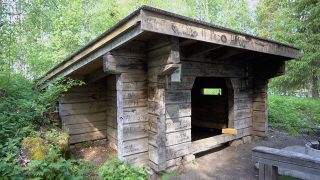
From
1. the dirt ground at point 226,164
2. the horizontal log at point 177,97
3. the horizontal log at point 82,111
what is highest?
the horizontal log at point 177,97

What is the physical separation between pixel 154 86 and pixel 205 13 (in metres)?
17.7

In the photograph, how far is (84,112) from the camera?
598 centimetres

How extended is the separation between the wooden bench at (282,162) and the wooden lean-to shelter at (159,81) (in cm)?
155

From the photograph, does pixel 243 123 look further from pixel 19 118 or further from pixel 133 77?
pixel 19 118

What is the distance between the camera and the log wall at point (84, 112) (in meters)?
5.72

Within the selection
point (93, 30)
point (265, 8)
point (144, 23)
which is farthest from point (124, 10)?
point (144, 23)

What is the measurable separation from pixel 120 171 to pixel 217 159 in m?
2.24

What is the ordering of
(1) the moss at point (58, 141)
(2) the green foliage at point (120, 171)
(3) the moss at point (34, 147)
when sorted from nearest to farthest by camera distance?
(3) the moss at point (34, 147) < (2) the green foliage at point (120, 171) < (1) the moss at point (58, 141)

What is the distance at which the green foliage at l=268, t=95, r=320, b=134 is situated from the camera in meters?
8.24

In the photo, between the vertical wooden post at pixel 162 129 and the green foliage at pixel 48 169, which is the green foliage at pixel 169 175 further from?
the green foliage at pixel 48 169

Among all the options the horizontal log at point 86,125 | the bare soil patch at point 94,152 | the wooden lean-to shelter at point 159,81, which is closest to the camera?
the wooden lean-to shelter at point 159,81

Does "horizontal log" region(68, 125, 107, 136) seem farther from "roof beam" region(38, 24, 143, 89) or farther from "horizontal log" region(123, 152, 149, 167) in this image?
"horizontal log" region(123, 152, 149, 167)

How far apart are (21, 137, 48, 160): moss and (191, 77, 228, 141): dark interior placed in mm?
4416

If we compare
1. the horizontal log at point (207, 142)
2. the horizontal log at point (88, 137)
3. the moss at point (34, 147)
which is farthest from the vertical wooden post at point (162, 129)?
the horizontal log at point (88, 137)
